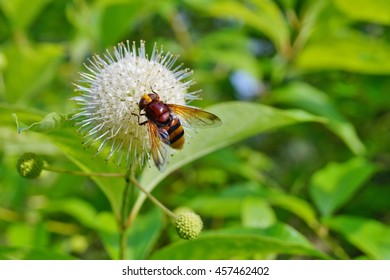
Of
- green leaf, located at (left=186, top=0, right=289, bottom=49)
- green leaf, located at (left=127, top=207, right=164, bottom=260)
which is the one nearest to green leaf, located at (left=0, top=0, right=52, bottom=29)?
green leaf, located at (left=186, top=0, right=289, bottom=49)

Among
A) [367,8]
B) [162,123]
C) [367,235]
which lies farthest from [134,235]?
[367,8]

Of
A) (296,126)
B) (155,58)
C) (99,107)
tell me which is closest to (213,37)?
(296,126)

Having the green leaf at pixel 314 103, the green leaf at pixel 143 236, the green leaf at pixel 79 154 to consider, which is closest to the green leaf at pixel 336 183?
the green leaf at pixel 314 103

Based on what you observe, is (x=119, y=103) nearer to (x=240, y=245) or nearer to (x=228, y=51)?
(x=240, y=245)

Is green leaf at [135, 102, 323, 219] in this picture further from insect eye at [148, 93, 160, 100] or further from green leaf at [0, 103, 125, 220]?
insect eye at [148, 93, 160, 100]

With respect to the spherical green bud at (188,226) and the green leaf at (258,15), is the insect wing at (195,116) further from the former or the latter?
the green leaf at (258,15)
